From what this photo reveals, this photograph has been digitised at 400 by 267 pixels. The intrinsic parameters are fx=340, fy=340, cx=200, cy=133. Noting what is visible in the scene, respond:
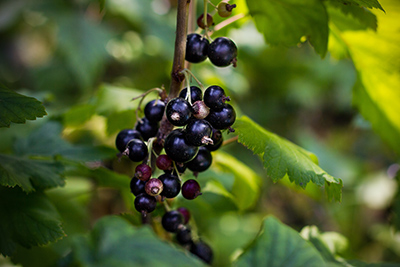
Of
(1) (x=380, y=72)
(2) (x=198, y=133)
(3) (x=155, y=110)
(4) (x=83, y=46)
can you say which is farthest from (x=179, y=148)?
(4) (x=83, y=46)

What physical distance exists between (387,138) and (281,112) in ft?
5.17

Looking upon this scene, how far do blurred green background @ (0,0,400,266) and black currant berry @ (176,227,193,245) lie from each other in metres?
0.63

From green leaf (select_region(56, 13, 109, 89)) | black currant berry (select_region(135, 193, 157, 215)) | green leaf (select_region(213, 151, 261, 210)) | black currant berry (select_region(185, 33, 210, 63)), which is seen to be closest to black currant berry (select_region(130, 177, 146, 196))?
black currant berry (select_region(135, 193, 157, 215))

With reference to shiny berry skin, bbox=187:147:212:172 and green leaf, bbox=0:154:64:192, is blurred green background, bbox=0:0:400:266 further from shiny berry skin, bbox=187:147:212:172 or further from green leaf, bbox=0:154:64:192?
shiny berry skin, bbox=187:147:212:172

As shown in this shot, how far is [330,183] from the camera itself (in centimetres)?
85

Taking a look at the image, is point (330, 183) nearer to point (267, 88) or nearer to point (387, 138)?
point (387, 138)

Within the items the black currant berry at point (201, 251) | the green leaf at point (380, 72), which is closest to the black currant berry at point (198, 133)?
the black currant berry at point (201, 251)

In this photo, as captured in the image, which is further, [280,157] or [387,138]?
[387,138]

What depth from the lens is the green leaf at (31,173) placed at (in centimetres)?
86

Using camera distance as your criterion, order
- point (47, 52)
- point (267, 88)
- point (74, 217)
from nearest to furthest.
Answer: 1. point (74, 217)
2. point (267, 88)
3. point (47, 52)

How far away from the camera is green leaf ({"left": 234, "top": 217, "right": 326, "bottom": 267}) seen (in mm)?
747

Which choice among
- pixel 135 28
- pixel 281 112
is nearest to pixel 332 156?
pixel 281 112

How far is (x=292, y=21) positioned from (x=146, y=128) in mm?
564

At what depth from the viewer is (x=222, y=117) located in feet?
2.61
